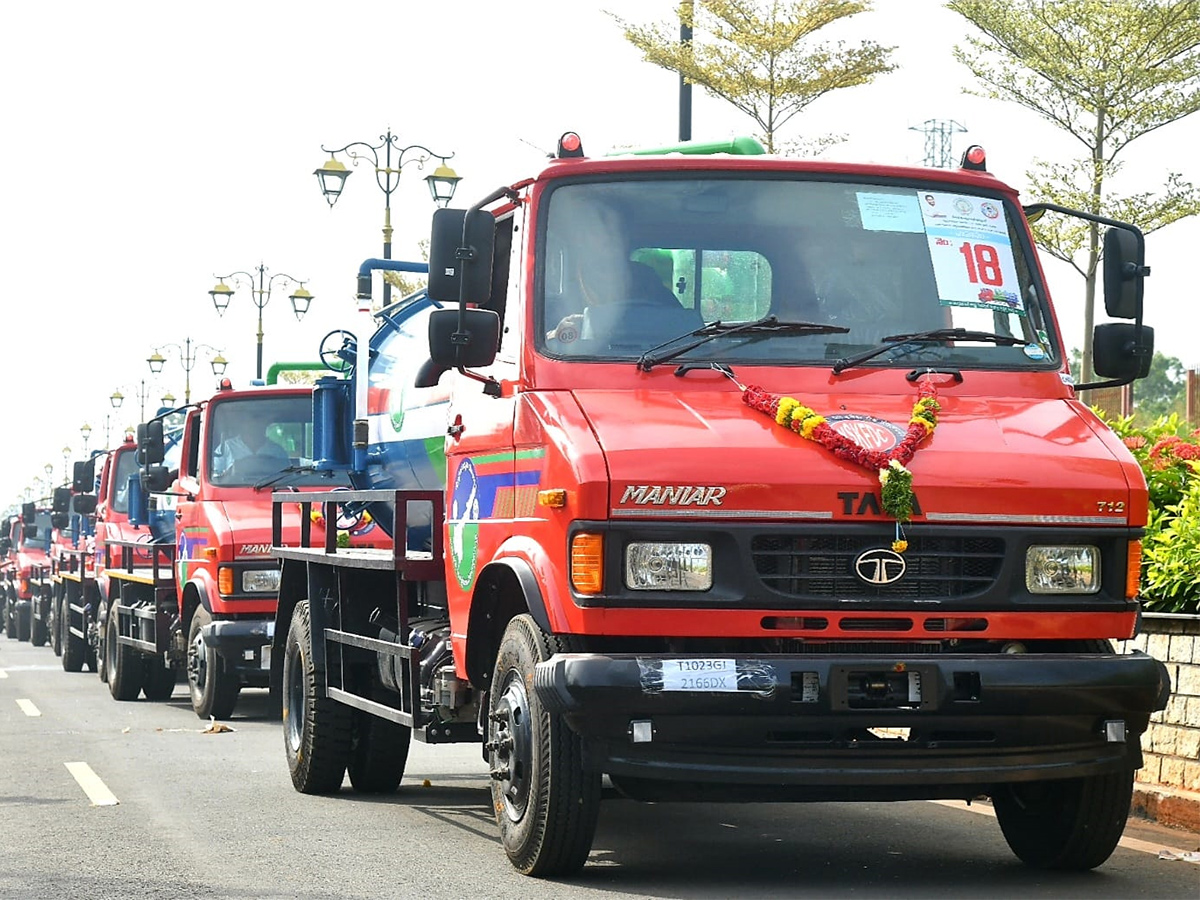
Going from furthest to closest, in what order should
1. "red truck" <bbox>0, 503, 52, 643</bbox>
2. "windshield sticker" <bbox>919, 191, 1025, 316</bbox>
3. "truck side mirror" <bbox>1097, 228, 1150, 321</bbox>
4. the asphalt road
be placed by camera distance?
1. "red truck" <bbox>0, 503, 52, 643</bbox>
2. "truck side mirror" <bbox>1097, 228, 1150, 321</bbox>
3. "windshield sticker" <bbox>919, 191, 1025, 316</bbox>
4. the asphalt road

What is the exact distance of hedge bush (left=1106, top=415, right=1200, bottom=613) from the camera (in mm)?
9492

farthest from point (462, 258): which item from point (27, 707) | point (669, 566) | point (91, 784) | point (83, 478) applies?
point (83, 478)

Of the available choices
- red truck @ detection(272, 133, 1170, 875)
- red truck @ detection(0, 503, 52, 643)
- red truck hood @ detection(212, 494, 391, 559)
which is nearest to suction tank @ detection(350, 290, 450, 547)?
red truck @ detection(272, 133, 1170, 875)

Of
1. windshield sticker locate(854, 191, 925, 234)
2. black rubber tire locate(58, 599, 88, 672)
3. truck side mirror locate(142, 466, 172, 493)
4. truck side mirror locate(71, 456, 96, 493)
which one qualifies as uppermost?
windshield sticker locate(854, 191, 925, 234)

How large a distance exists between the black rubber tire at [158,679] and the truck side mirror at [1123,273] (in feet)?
43.5

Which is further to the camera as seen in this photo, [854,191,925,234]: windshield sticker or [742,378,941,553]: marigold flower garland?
[854,191,925,234]: windshield sticker

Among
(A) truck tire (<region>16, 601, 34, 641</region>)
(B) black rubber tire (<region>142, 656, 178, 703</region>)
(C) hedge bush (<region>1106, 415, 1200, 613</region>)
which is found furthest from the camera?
(A) truck tire (<region>16, 601, 34, 641</region>)

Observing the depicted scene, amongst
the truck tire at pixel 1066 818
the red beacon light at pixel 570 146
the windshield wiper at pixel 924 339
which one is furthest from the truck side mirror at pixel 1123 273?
the red beacon light at pixel 570 146

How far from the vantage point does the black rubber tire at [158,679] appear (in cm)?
1938

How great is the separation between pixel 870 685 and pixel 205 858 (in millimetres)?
2994

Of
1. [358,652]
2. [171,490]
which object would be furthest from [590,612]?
[171,490]

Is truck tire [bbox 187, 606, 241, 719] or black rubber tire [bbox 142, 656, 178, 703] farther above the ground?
truck tire [bbox 187, 606, 241, 719]

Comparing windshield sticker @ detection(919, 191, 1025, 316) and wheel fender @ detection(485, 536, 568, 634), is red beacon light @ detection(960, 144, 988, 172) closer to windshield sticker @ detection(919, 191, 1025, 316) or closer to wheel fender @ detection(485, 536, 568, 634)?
windshield sticker @ detection(919, 191, 1025, 316)

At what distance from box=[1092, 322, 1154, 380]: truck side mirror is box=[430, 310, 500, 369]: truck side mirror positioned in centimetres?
232
